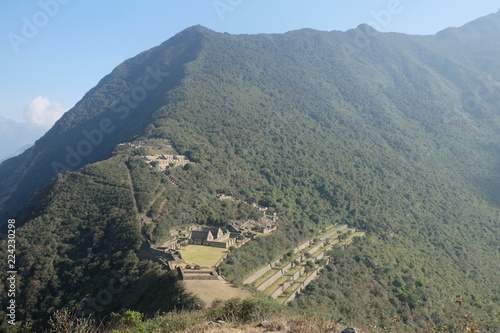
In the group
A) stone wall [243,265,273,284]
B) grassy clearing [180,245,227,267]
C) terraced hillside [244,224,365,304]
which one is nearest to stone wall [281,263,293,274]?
terraced hillside [244,224,365,304]

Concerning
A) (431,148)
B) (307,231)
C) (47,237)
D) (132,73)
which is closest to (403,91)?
(431,148)

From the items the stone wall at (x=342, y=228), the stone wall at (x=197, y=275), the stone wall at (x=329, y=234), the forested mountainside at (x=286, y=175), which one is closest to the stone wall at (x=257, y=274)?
the forested mountainside at (x=286, y=175)

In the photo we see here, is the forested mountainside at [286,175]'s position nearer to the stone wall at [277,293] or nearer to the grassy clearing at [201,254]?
the grassy clearing at [201,254]

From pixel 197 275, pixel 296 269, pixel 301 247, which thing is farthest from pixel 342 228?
pixel 197 275

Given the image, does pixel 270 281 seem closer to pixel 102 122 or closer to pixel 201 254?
pixel 201 254

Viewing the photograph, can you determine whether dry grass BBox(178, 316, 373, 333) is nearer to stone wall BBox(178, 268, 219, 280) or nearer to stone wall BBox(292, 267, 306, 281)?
stone wall BBox(178, 268, 219, 280)

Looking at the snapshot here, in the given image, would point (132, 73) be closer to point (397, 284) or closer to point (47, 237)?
point (47, 237)

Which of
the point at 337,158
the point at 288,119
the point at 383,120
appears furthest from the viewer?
the point at 383,120
